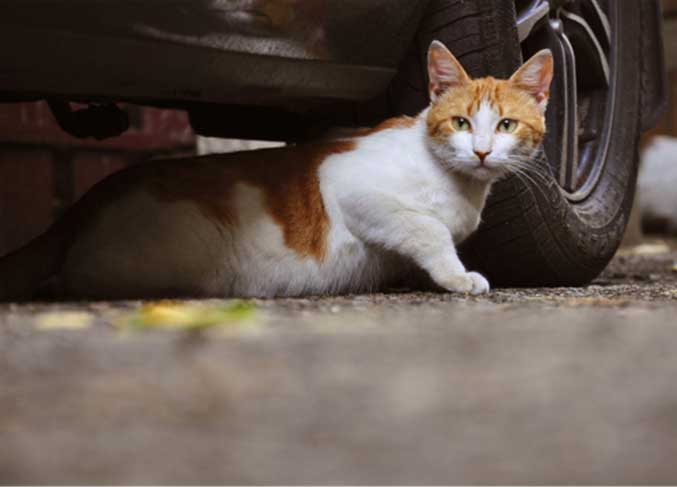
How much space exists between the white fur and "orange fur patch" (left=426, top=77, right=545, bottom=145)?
0.03m

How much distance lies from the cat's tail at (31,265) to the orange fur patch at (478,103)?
88 cm

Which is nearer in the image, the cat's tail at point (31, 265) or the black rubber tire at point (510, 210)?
the cat's tail at point (31, 265)

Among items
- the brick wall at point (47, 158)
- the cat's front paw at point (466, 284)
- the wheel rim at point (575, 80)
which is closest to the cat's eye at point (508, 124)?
the wheel rim at point (575, 80)

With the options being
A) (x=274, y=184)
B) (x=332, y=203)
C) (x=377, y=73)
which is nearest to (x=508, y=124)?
(x=377, y=73)

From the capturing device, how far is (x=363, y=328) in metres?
1.28

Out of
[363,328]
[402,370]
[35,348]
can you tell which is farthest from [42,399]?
[363,328]

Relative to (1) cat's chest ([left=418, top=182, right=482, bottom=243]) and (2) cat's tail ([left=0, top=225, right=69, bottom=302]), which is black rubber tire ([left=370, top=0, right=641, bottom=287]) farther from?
(2) cat's tail ([left=0, top=225, right=69, bottom=302])

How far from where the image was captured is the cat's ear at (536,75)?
6.87 ft

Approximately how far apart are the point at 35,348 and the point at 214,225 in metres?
0.93

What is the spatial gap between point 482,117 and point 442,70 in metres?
0.14

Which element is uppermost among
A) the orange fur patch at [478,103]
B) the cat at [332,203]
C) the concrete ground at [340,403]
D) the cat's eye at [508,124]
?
the orange fur patch at [478,103]

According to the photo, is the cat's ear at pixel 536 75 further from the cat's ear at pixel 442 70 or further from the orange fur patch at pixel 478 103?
the cat's ear at pixel 442 70

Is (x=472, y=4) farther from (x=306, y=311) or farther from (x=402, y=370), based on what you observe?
(x=402, y=370)

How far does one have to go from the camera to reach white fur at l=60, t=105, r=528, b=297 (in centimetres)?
195
